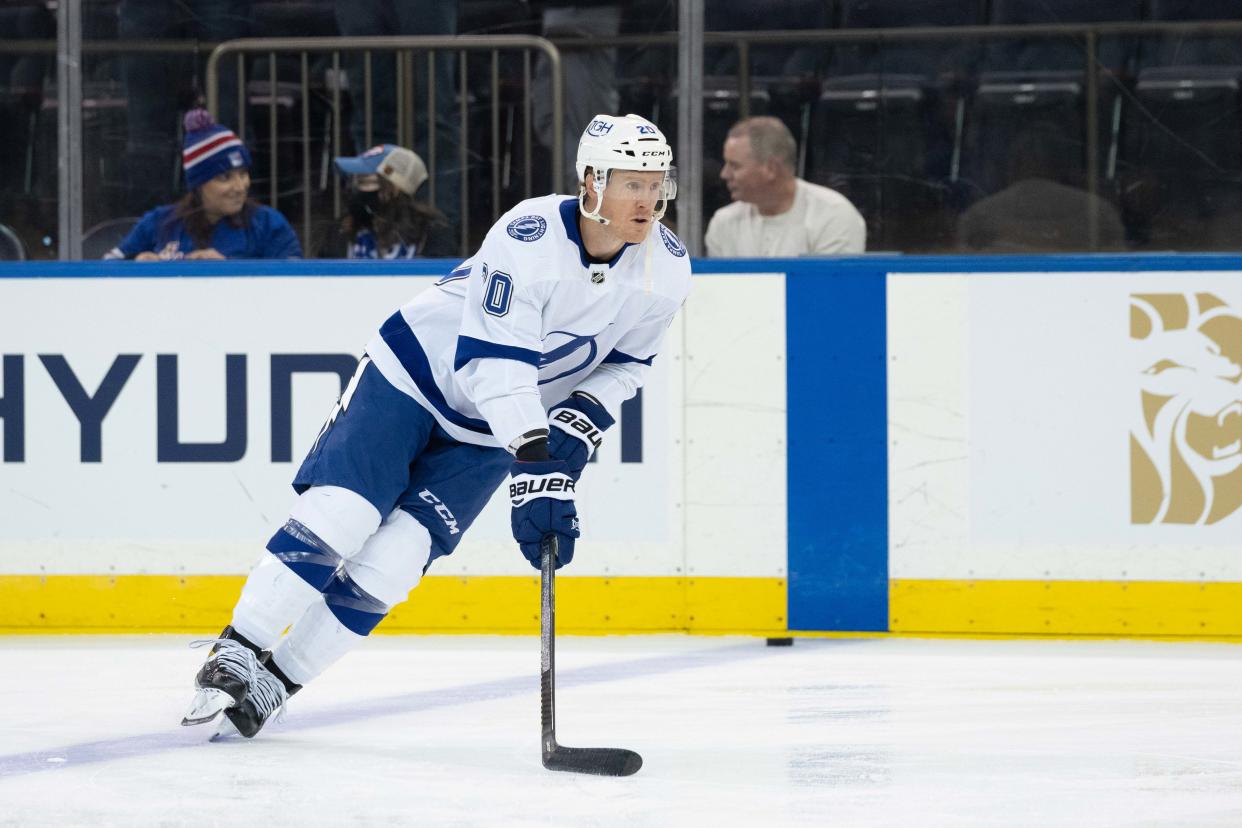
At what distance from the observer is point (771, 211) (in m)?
4.82

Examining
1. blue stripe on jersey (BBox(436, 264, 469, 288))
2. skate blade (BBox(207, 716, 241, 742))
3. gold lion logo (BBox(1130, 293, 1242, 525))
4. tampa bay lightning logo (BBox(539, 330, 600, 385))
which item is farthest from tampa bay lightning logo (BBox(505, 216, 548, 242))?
gold lion logo (BBox(1130, 293, 1242, 525))

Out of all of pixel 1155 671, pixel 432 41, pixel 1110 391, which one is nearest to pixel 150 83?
pixel 432 41

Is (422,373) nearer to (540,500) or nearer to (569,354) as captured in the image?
(569,354)

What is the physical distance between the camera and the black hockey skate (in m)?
3.23

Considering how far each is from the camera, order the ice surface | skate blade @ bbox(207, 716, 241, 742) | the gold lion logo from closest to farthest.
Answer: the ice surface, skate blade @ bbox(207, 716, 241, 742), the gold lion logo

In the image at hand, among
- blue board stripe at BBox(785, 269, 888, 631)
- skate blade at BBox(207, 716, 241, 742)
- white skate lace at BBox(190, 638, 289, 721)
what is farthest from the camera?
blue board stripe at BBox(785, 269, 888, 631)

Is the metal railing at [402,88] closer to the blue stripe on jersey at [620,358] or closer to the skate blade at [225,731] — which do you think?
the blue stripe on jersey at [620,358]

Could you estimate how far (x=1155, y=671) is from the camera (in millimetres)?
4133

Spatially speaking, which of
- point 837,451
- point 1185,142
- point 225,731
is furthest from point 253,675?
point 1185,142

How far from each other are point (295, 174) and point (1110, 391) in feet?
7.30

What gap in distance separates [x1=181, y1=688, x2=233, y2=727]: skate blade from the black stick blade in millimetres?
613

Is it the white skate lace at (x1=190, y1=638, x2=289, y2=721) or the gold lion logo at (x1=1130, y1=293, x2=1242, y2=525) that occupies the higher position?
the gold lion logo at (x1=1130, y1=293, x2=1242, y2=525)

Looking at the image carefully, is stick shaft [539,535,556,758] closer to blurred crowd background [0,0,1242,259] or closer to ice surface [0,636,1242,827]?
ice surface [0,636,1242,827]

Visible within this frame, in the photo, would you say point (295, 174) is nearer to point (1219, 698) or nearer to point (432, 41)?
point (432, 41)
